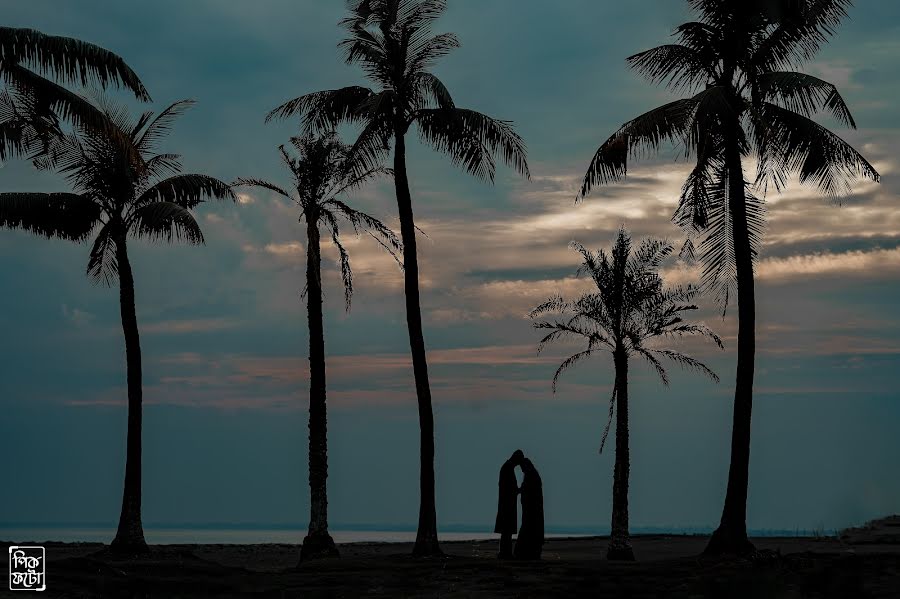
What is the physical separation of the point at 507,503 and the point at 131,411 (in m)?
13.0

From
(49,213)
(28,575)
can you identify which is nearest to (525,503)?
(28,575)

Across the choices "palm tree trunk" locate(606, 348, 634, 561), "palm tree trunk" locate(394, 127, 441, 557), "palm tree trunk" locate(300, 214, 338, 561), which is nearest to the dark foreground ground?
"palm tree trunk" locate(394, 127, 441, 557)

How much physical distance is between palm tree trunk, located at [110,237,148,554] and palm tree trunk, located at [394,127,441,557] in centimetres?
856

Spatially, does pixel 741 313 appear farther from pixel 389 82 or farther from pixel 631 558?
pixel 389 82

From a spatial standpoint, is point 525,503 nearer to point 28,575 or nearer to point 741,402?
point 741,402

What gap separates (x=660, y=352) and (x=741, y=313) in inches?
297

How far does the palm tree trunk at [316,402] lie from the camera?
32281 mm

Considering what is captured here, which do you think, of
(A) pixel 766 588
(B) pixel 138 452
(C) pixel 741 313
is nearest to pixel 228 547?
(B) pixel 138 452

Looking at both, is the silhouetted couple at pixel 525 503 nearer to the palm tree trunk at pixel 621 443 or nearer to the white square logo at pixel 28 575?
the palm tree trunk at pixel 621 443

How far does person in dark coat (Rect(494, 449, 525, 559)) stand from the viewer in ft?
85.5

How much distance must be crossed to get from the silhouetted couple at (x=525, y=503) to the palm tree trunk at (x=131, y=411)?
1202 cm

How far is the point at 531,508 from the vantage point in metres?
25.8

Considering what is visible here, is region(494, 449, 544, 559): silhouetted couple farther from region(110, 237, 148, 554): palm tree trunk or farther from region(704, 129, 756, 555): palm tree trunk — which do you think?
region(110, 237, 148, 554): palm tree trunk

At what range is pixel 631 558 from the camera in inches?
1260
